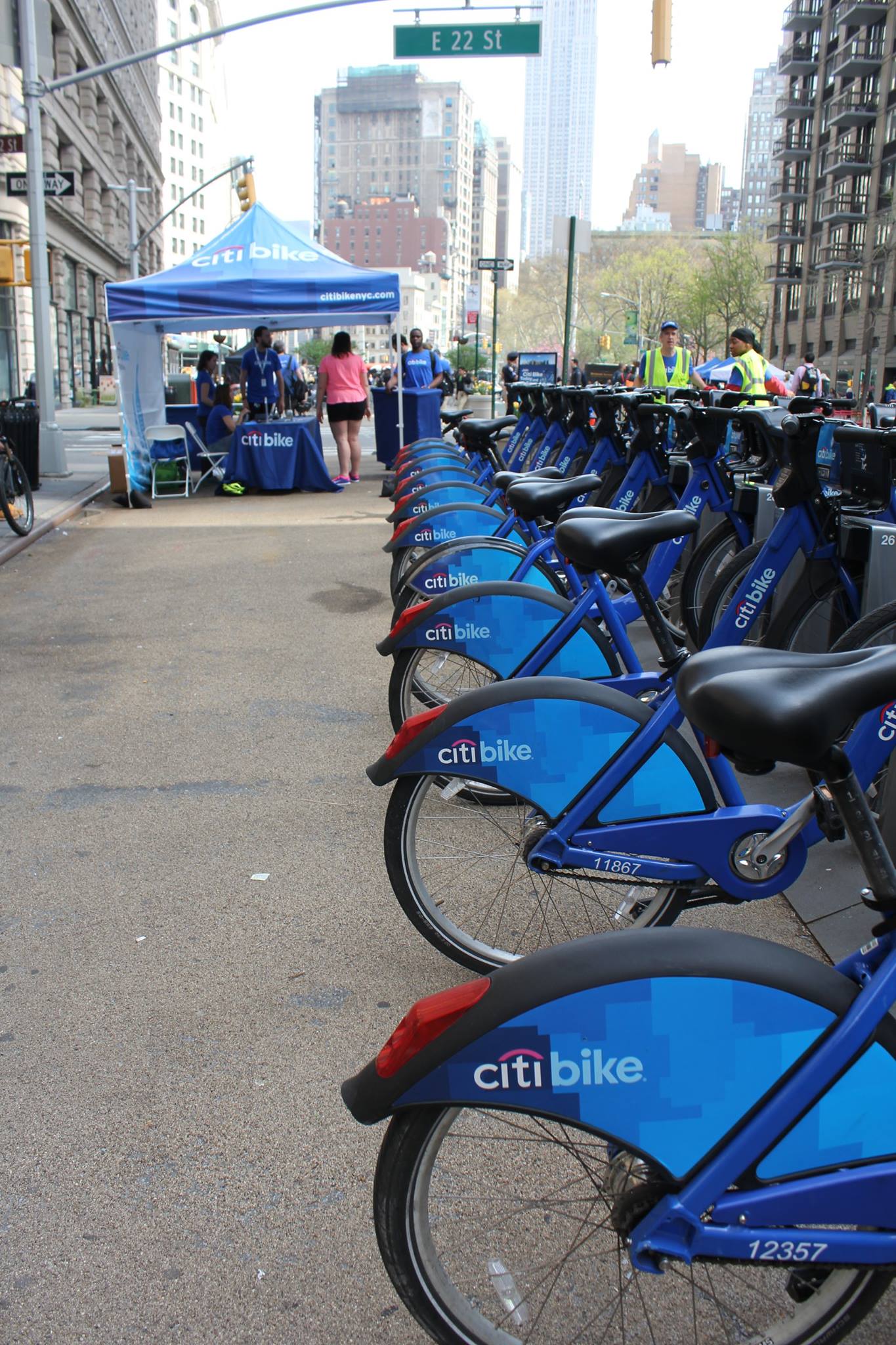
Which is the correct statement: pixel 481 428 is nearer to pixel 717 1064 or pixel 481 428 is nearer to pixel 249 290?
pixel 717 1064

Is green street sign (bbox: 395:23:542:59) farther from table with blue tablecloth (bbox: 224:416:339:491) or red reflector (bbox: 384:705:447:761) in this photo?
red reflector (bbox: 384:705:447:761)

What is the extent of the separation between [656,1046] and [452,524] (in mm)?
4501

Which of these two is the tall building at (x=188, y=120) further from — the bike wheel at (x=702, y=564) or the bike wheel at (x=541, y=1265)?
the bike wheel at (x=541, y=1265)

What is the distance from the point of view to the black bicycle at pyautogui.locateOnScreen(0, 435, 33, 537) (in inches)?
421

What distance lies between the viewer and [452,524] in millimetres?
5992

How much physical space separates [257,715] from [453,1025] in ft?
14.1

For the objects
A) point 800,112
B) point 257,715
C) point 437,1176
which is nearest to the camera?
point 437,1176

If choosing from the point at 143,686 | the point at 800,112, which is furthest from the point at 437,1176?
the point at 800,112

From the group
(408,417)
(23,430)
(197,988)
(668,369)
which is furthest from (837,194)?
(197,988)

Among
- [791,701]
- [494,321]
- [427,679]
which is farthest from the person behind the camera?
[494,321]

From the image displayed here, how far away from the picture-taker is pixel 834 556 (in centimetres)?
439

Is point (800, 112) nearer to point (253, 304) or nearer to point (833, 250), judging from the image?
point (833, 250)

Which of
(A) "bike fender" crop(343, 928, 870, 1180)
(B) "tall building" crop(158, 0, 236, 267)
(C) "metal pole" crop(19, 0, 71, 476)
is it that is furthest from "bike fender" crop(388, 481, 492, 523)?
(B) "tall building" crop(158, 0, 236, 267)

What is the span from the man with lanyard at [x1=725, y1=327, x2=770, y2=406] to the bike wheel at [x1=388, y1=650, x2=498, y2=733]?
222 inches
